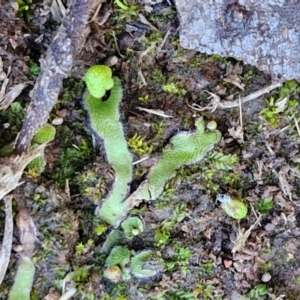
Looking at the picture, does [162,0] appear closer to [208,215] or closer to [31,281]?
[208,215]

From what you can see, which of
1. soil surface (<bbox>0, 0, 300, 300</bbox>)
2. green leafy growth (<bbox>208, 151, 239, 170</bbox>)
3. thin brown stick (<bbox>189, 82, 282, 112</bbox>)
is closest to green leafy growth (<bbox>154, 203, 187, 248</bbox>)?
soil surface (<bbox>0, 0, 300, 300</bbox>)

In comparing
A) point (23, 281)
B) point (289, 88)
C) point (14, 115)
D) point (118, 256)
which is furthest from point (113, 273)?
point (289, 88)

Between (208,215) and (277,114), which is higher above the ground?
(277,114)

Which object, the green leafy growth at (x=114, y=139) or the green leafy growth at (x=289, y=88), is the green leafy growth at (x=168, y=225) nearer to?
the green leafy growth at (x=114, y=139)

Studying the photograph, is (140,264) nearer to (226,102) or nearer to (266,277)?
(266,277)

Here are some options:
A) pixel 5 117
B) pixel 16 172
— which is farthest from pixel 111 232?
pixel 5 117

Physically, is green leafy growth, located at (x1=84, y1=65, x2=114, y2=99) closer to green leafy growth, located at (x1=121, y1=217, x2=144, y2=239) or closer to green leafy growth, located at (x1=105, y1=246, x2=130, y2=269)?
green leafy growth, located at (x1=121, y1=217, x2=144, y2=239)
